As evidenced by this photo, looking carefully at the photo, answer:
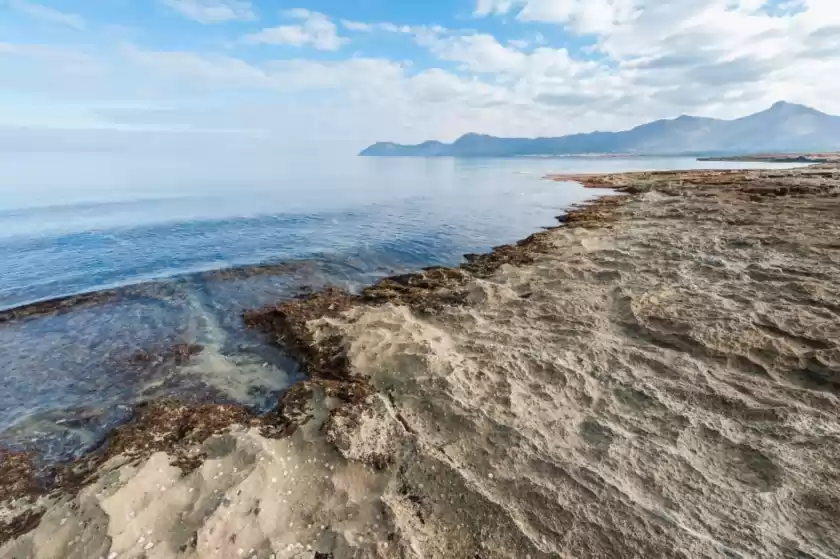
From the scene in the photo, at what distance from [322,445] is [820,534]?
5107mm

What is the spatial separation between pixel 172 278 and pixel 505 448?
13.9m

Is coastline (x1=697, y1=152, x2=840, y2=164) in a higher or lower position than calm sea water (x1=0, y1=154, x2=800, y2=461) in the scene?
lower

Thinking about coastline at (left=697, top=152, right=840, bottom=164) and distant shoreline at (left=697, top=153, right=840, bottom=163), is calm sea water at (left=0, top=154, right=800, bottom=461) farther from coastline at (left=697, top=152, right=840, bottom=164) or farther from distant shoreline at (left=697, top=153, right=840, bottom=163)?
distant shoreline at (left=697, top=153, right=840, bottom=163)

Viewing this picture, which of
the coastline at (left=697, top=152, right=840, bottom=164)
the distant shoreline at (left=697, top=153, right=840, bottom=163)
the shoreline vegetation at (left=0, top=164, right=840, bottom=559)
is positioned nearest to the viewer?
the shoreline vegetation at (left=0, top=164, right=840, bottom=559)

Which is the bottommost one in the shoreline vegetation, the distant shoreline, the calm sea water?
the distant shoreline

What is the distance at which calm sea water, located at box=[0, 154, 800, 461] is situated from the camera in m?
7.44

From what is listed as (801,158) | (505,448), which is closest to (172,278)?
(505,448)

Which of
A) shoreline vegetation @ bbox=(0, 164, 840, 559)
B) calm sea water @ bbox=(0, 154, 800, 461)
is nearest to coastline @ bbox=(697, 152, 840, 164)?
calm sea water @ bbox=(0, 154, 800, 461)

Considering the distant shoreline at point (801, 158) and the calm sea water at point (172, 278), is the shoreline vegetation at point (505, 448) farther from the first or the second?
the distant shoreline at point (801, 158)

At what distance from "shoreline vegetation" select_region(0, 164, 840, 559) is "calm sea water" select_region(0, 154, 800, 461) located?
0.81 metres

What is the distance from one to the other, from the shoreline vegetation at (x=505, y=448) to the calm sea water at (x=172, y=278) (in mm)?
814

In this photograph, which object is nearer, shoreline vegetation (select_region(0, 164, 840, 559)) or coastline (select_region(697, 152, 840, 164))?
shoreline vegetation (select_region(0, 164, 840, 559))

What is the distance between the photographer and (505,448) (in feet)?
16.7

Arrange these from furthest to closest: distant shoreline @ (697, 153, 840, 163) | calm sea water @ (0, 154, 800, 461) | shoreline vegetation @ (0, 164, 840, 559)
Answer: distant shoreline @ (697, 153, 840, 163), calm sea water @ (0, 154, 800, 461), shoreline vegetation @ (0, 164, 840, 559)
